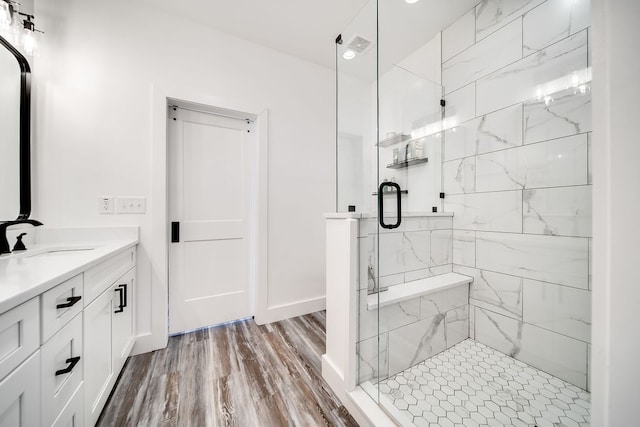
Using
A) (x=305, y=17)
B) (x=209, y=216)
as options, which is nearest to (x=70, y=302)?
(x=209, y=216)

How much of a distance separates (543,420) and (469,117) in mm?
2016

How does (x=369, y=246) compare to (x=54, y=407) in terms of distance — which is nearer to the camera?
(x=54, y=407)

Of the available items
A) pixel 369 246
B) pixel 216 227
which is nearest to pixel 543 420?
pixel 369 246

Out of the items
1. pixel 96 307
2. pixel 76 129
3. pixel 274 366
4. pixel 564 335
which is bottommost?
pixel 274 366

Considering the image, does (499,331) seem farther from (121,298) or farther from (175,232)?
(175,232)

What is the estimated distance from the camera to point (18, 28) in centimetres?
131

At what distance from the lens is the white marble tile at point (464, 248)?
1818 mm

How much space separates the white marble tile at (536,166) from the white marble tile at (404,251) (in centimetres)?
65

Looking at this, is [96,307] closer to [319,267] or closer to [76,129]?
[76,129]

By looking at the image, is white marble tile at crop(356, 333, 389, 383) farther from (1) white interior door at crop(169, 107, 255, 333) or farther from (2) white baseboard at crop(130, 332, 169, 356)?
(2) white baseboard at crop(130, 332, 169, 356)

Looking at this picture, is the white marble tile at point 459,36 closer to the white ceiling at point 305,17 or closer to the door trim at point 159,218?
the white ceiling at point 305,17

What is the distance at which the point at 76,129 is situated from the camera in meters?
1.53

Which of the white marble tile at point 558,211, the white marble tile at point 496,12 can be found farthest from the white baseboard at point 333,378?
the white marble tile at point 496,12

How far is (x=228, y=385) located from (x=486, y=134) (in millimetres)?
2571
